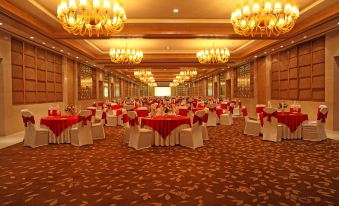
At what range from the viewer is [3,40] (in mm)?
8047

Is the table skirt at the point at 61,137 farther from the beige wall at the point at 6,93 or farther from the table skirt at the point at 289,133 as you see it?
the table skirt at the point at 289,133

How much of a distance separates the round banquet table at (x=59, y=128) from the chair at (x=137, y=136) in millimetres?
1658

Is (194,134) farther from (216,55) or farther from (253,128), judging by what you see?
(216,55)

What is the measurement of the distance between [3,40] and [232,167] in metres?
7.44

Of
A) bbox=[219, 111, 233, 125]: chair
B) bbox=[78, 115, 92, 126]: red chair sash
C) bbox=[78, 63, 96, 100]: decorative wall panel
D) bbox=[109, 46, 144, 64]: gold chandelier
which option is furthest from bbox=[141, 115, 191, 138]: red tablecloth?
bbox=[78, 63, 96, 100]: decorative wall panel

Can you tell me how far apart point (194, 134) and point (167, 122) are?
0.68 metres

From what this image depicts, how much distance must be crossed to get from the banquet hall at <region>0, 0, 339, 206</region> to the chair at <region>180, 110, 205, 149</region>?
0.02m

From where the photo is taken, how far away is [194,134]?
247 inches

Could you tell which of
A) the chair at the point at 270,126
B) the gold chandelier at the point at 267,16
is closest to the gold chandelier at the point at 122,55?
the gold chandelier at the point at 267,16

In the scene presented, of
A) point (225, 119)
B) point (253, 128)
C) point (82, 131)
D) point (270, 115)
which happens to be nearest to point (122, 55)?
point (82, 131)

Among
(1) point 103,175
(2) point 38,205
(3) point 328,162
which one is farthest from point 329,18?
(2) point 38,205

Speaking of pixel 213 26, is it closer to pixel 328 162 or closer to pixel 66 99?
pixel 328 162

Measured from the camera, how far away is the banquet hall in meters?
3.62

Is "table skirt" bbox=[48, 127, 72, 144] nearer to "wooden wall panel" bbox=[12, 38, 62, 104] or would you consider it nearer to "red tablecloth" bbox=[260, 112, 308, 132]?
"wooden wall panel" bbox=[12, 38, 62, 104]
